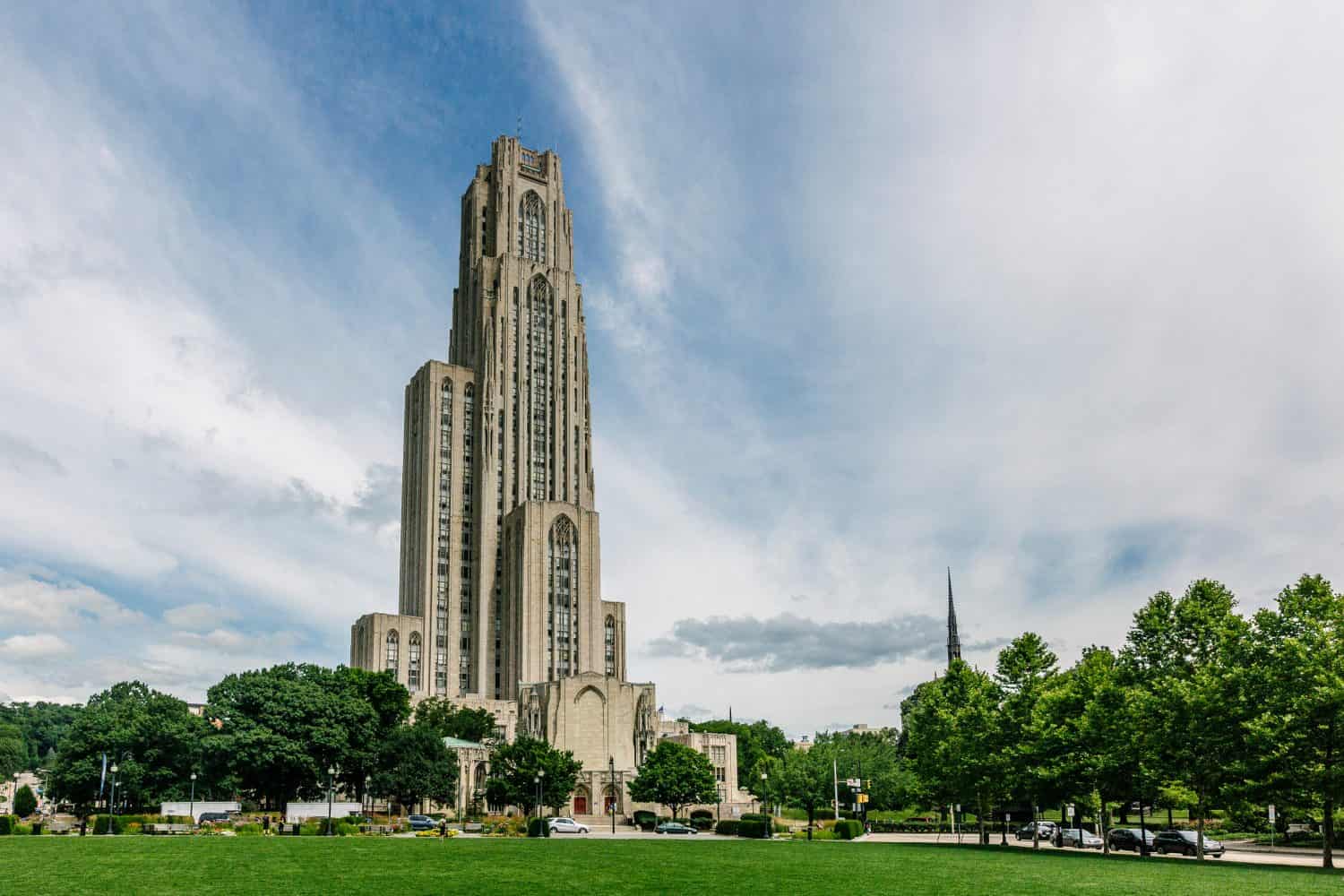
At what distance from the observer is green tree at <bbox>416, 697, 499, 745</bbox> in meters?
123

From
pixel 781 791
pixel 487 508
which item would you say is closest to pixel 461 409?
pixel 487 508

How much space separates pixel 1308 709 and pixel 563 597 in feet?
384

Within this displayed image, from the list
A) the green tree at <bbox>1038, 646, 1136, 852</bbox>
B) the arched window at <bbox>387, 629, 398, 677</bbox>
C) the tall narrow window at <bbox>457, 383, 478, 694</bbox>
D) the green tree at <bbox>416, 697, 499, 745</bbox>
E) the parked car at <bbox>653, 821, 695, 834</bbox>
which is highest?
the tall narrow window at <bbox>457, 383, 478, 694</bbox>

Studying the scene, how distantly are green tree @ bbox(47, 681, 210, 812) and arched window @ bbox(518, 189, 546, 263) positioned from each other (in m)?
101

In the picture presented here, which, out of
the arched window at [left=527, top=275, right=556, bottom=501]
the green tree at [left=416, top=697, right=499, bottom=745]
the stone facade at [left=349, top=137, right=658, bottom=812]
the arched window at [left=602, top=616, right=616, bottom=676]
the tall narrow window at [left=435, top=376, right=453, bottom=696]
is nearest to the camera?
the green tree at [left=416, top=697, right=499, bottom=745]

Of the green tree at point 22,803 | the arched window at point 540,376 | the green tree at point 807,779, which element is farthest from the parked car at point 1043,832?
the arched window at point 540,376

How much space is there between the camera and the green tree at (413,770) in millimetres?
85938

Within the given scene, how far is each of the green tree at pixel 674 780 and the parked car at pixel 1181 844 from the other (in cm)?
4360

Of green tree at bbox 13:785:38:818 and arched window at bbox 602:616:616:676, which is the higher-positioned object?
arched window at bbox 602:616:616:676

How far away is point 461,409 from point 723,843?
113 metres

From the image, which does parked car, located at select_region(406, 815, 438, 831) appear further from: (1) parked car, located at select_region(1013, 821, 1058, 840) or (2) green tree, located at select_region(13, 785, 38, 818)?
(1) parked car, located at select_region(1013, 821, 1058, 840)

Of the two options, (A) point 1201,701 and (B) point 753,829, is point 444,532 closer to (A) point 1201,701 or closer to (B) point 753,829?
(B) point 753,829

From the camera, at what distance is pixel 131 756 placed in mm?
90000

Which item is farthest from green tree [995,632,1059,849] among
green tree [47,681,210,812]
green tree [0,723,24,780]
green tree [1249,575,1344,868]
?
green tree [0,723,24,780]
